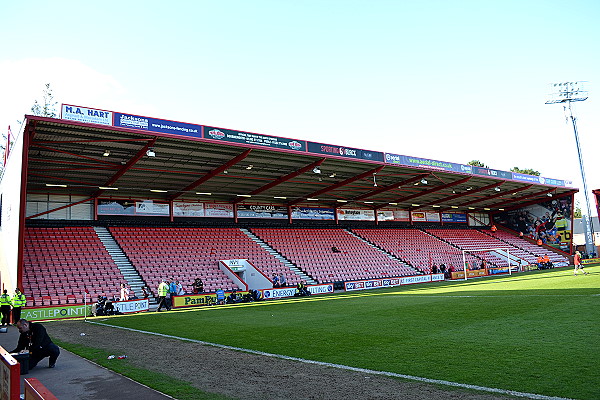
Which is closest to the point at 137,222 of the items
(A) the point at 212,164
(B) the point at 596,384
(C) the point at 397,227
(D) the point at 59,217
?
(D) the point at 59,217

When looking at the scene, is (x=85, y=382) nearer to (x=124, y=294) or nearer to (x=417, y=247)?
(x=124, y=294)

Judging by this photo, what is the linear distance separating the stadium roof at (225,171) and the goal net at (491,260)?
647 cm

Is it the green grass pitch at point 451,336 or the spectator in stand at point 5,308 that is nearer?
the green grass pitch at point 451,336

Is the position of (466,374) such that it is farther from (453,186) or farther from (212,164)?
(453,186)

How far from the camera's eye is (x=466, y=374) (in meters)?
6.69

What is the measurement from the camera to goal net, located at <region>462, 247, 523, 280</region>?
40.2 meters

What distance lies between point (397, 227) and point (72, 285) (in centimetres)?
3252

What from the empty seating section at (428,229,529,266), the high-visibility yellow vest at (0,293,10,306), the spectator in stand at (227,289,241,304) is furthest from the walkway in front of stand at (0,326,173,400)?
the empty seating section at (428,229,529,266)

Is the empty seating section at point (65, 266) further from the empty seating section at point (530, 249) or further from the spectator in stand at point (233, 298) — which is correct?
the empty seating section at point (530, 249)

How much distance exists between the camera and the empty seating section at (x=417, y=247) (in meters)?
39.4

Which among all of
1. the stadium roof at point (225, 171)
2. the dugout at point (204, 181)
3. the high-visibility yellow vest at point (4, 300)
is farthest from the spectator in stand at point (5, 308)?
the stadium roof at point (225, 171)

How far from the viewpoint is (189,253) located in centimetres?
2919

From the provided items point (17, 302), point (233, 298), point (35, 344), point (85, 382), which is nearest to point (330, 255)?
Answer: point (233, 298)

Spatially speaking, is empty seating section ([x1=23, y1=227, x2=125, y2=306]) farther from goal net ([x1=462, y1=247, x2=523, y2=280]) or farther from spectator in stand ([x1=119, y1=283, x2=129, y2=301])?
goal net ([x1=462, y1=247, x2=523, y2=280])
